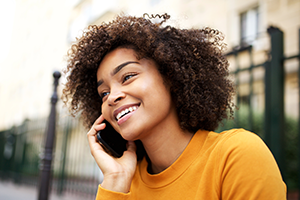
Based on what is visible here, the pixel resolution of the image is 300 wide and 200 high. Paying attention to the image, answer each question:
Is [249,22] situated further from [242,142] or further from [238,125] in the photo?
[242,142]

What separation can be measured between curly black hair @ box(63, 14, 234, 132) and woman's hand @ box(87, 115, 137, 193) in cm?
47

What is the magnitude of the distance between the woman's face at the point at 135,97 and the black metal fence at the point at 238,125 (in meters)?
0.77

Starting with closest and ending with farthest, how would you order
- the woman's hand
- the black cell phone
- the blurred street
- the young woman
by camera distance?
the young woman, the woman's hand, the black cell phone, the blurred street

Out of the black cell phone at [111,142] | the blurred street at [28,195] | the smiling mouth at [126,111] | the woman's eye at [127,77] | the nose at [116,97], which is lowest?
the blurred street at [28,195]

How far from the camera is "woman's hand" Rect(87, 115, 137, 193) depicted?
165 centimetres

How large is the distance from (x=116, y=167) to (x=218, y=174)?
69 cm

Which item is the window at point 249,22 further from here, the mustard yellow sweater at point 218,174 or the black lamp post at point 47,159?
the mustard yellow sweater at point 218,174

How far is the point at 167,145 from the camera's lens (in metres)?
1.79

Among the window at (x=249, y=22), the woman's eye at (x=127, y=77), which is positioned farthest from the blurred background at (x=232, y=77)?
the woman's eye at (x=127, y=77)

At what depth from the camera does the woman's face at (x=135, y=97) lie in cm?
168

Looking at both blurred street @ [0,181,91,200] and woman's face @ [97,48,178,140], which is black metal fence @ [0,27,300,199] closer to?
blurred street @ [0,181,91,200]

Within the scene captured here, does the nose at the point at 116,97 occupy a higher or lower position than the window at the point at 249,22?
lower

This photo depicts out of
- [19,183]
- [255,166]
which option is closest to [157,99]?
[255,166]

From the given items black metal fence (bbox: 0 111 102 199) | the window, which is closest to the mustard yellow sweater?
black metal fence (bbox: 0 111 102 199)
